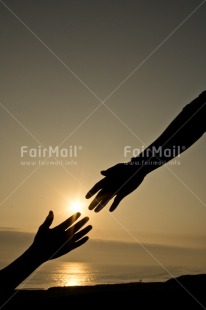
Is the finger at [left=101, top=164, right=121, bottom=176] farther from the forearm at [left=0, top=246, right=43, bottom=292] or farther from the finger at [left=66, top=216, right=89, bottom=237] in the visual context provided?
the forearm at [left=0, top=246, right=43, bottom=292]

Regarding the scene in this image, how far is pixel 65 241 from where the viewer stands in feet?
A: 9.20

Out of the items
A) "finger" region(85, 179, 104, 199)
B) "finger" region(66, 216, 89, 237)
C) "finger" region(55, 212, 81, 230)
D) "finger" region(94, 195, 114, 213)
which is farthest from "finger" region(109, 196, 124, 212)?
"finger" region(55, 212, 81, 230)

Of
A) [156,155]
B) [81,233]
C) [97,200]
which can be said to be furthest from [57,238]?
[156,155]

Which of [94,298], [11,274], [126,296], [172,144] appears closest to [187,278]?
[126,296]

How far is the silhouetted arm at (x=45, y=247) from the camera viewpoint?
252 cm

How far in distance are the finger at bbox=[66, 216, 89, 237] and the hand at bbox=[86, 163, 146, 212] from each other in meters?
0.42

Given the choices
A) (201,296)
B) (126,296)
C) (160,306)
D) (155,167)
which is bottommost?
(201,296)

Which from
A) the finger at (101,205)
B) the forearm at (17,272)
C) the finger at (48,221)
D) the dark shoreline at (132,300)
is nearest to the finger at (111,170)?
the finger at (101,205)

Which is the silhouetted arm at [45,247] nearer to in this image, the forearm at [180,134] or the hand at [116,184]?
the hand at [116,184]

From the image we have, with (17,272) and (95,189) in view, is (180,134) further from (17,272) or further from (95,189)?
(17,272)

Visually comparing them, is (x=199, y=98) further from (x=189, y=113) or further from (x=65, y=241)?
(x=65, y=241)

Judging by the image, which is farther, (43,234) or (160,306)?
(160,306)

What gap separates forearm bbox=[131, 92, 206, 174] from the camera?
3.52 m

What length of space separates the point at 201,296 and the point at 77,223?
1.15m
